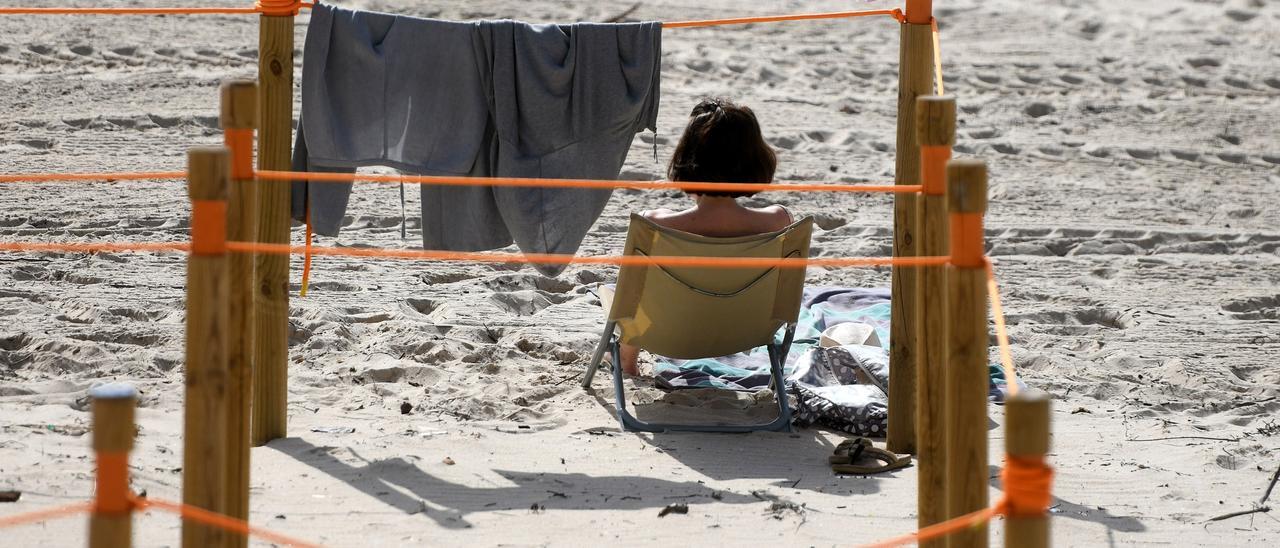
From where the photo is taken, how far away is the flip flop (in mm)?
3918

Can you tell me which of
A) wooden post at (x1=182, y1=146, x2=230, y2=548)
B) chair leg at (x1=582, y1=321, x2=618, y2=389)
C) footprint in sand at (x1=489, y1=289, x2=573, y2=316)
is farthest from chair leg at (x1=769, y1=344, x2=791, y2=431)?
wooden post at (x1=182, y1=146, x2=230, y2=548)

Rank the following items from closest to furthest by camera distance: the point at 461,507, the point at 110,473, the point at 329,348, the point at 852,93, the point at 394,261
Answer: the point at 110,473
the point at 461,507
the point at 329,348
the point at 394,261
the point at 852,93

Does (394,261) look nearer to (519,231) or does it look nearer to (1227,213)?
(519,231)

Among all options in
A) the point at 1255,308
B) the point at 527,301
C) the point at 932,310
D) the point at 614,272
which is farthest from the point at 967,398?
the point at 1255,308

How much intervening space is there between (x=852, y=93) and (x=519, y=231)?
5.13 m

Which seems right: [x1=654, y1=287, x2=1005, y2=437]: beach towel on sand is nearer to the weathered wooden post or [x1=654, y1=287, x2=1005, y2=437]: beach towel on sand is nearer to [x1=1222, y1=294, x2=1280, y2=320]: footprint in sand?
the weathered wooden post

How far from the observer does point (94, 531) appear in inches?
78.4

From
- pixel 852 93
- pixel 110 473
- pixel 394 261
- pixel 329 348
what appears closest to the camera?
pixel 110 473

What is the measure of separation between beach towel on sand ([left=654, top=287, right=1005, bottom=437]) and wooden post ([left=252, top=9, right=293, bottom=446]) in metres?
1.39

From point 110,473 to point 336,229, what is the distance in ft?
6.80

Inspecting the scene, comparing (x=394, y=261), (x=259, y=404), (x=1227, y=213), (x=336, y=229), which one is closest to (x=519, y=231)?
(x=336, y=229)

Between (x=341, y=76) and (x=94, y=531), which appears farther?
(x=341, y=76)

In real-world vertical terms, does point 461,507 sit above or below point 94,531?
below

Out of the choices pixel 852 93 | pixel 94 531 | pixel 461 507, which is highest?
pixel 852 93
